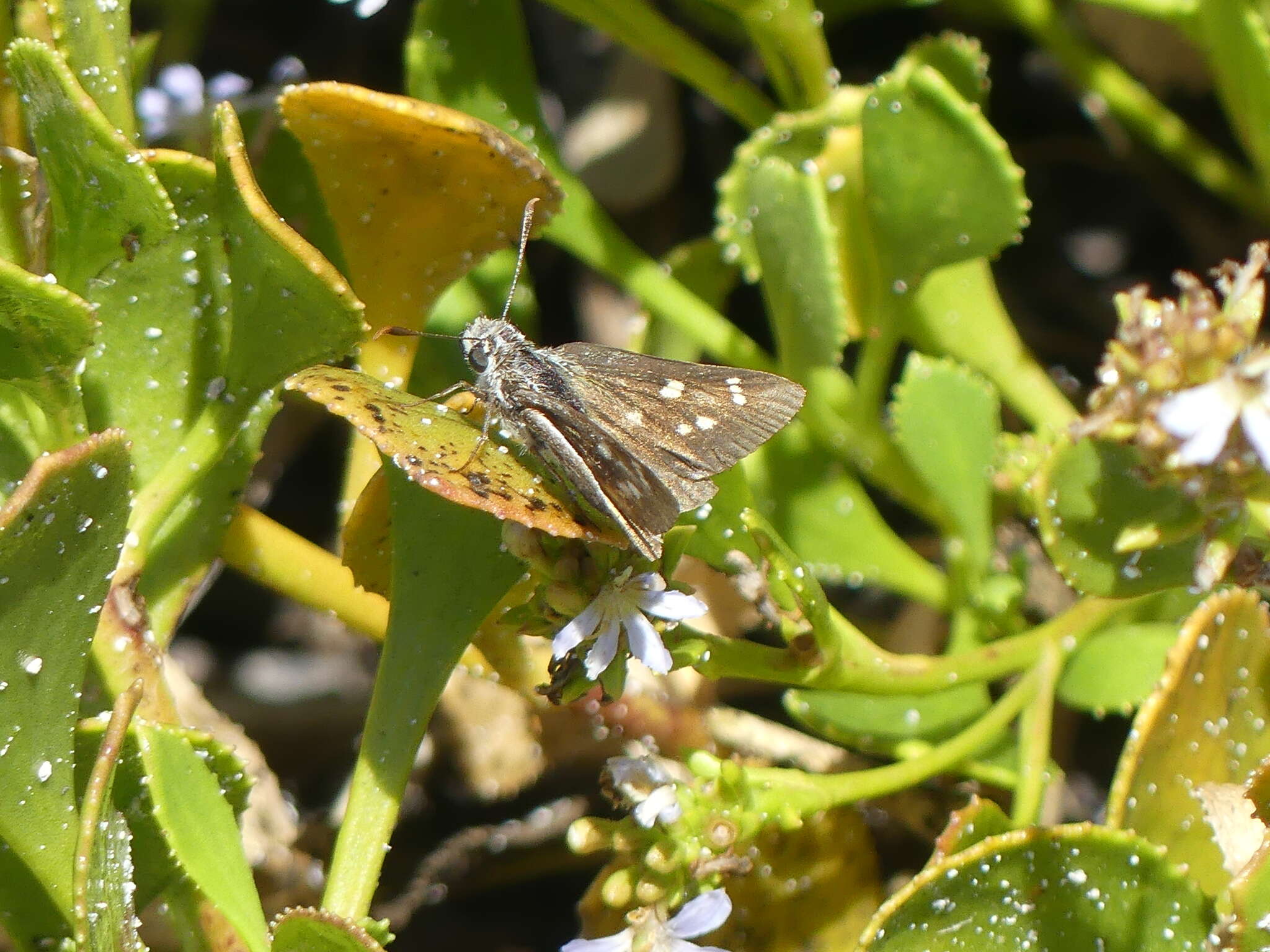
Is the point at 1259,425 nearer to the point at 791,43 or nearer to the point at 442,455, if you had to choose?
the point at 442,455

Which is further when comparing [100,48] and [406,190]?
[406,190]

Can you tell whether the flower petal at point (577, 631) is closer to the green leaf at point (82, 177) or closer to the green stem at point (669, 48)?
the green leaf at point (82, 177)

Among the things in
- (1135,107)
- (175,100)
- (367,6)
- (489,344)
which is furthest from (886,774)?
(175,100)

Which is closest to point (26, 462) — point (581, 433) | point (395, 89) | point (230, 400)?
point (230, 400)

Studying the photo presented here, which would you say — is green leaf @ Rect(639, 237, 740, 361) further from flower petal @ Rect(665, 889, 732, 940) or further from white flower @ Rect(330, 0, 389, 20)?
flower petal @ Rect(665, 889, 732, 940)

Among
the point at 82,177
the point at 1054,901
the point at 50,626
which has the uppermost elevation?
the point at 82,177

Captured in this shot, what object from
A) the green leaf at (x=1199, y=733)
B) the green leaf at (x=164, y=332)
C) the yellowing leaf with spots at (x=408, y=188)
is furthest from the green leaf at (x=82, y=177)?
the green leaf at (x=1199, y=733)

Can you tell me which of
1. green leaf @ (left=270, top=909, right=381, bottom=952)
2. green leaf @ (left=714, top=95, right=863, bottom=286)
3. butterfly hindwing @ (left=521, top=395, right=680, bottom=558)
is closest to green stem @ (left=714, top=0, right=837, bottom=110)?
green leaf @ (left=714, top=95, right=863, bottom=286)
